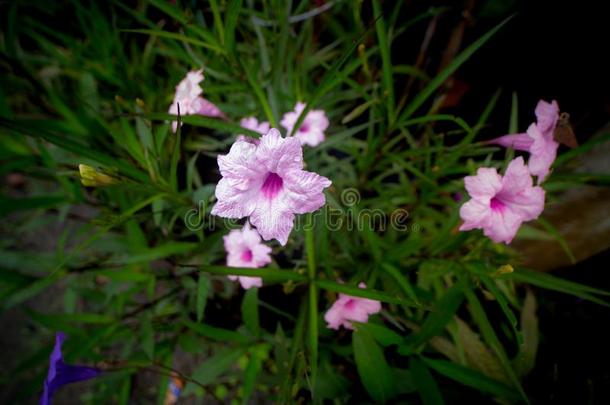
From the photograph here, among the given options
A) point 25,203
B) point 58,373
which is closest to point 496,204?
point 58,373

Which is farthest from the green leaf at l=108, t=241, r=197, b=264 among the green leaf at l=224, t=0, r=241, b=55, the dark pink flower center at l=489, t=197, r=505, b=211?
the dark pink flower center at l=489, t=197, r=505, b=211

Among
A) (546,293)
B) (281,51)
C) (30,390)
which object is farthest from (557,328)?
(30,390)

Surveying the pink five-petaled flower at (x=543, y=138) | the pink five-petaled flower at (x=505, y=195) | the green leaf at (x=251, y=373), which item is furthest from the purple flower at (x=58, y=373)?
the pink five-petaled flower at (x=543, y=138)

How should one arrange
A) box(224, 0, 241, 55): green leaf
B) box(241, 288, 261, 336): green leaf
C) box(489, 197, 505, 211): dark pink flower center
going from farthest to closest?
1. box(241, 288, 261, 336): green leaf
2. box(489, 197, 505, 211): dark pink flower center
3. box(224, 0, 241, 55): green leaf

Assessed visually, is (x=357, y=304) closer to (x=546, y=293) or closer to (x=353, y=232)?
(x=353, y=232)

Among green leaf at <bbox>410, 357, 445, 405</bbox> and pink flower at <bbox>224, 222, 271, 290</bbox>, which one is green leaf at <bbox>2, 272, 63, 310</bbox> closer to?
pink flower at <bbox>224, 222, 271, 290</bbox>

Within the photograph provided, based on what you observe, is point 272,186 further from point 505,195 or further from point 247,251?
point 505,195
